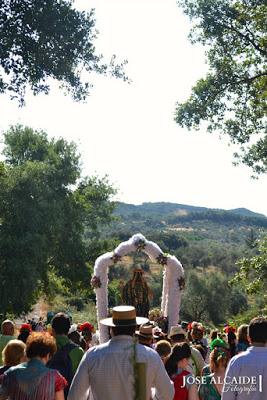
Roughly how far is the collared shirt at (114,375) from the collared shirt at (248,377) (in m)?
0.61

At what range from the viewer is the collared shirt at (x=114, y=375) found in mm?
4676

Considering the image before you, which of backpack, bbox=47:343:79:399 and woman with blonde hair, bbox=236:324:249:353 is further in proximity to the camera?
woman with blonde hair, bbox=236:324:249:353

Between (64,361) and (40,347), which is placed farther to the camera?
(64,361)

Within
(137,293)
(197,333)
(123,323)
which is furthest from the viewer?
(137,293)

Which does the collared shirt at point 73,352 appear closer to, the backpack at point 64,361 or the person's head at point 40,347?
the backpack at point 64,361

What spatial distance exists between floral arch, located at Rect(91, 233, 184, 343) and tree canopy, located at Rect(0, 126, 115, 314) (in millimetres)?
10243

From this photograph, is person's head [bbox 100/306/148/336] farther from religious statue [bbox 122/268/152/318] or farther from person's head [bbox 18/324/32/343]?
religious statue [bbox 122/268/152/318]

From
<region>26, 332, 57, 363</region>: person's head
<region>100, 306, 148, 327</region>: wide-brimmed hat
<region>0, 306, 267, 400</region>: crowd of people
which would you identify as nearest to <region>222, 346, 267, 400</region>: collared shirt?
<region>0, 306, 267, 400</region>: crowd of people

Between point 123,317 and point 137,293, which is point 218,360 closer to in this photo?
point 123,317

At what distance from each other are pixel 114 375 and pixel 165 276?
1664cm

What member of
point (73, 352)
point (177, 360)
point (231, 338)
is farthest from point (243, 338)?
point (73, 352)

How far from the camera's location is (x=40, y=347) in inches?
206

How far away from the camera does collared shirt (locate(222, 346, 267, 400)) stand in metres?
5.02

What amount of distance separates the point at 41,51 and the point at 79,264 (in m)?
24.8
